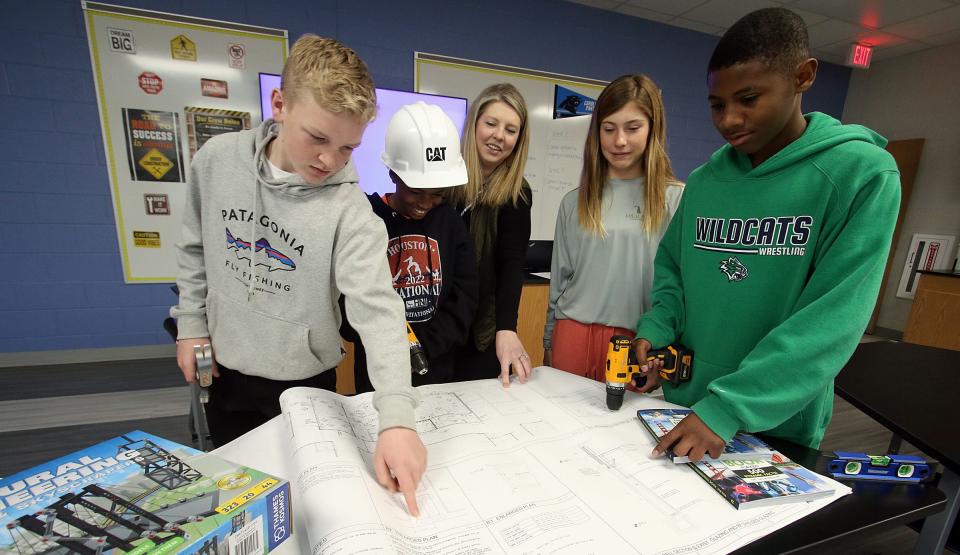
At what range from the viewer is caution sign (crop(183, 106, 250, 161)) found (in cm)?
277

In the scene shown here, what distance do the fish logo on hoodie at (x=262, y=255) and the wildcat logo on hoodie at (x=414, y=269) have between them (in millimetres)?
276

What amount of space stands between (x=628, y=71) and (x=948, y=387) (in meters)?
3.44

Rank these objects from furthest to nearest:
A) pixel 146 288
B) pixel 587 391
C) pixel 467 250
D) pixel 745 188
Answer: pixel 146 288
pixel 467 250
pixel 587 391
pixel 745 188

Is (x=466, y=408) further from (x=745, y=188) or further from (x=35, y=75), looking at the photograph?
(x=35, y=75)

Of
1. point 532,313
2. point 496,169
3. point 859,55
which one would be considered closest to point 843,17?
point 859,55

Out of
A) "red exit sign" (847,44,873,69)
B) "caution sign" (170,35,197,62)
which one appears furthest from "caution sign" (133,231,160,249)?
"red exit sign" (847,44,873,69)

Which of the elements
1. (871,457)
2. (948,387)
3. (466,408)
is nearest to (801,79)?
(871,457)

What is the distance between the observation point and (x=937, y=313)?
3.64 m

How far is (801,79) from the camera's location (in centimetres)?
74

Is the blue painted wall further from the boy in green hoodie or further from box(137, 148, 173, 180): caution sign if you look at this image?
→ the boy in green hoodie

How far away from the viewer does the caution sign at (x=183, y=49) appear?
265cm

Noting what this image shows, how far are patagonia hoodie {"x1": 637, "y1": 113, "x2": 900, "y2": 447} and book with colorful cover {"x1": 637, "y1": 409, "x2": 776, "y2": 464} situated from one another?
6 centimetres

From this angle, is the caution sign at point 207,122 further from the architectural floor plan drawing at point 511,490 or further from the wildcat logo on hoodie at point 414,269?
A: the architectural floor plan drawing at point 511,490

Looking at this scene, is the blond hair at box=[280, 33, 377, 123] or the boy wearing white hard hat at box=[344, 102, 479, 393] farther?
the boy wearing white hard hat at box=[344, 102, 479, 393]
